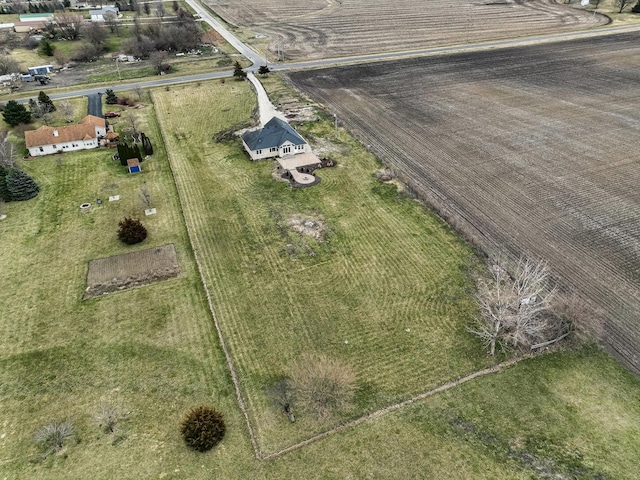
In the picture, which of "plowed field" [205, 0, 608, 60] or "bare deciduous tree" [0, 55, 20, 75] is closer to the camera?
"bare deciduous tree" [0, 55, 20, 75]

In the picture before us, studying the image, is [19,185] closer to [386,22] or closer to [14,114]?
[14,114]

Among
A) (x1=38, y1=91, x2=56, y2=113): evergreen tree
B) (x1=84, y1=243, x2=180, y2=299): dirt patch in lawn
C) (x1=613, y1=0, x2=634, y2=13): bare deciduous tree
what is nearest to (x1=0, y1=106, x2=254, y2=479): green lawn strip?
(x1=84, y1=243, x2=180, y2=299): dirt patch in lawn

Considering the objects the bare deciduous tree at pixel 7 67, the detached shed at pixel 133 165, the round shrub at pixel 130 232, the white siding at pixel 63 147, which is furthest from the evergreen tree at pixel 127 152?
the bare deciduous tree at pixel 7 67

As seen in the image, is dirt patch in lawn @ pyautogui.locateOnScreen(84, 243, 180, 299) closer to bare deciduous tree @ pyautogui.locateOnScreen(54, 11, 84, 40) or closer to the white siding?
the white siding

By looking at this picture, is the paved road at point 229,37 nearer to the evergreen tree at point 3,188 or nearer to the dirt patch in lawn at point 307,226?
the evergreen tree at point 3,188

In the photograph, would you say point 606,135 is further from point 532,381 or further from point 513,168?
point 532,381

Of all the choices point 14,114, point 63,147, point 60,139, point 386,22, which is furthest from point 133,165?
point 386,22
